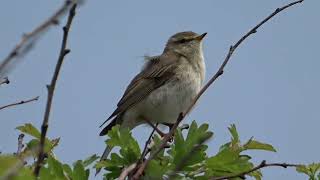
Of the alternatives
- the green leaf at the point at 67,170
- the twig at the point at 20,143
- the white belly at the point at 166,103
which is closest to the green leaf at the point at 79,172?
the green leaf at the point at 67,170

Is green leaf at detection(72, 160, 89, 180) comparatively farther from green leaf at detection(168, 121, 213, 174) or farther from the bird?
the bird

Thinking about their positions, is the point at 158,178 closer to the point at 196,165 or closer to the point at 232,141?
the point at 196,165

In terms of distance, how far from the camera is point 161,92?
672 cm

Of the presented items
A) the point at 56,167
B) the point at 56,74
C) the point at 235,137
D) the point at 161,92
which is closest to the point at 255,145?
the point at 235,137

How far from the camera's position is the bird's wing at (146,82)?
6.79 meters

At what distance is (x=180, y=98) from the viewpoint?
6.52 m

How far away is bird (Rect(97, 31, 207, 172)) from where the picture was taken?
6566mm

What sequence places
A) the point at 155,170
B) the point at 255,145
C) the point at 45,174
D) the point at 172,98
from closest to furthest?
1. the point at 45,174
2. the point at 155,170
3. the point at 255,145
4. the point at 172,98

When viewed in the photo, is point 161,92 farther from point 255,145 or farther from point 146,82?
point 255,145

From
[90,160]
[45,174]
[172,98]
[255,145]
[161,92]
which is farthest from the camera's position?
[161,92]

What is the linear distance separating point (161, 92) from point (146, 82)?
0.32 metres

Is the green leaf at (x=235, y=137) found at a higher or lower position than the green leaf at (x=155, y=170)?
higher

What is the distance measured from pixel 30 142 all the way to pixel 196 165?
88cm

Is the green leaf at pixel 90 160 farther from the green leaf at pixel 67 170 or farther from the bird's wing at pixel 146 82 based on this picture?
the bird's wing at pixel 146 82
